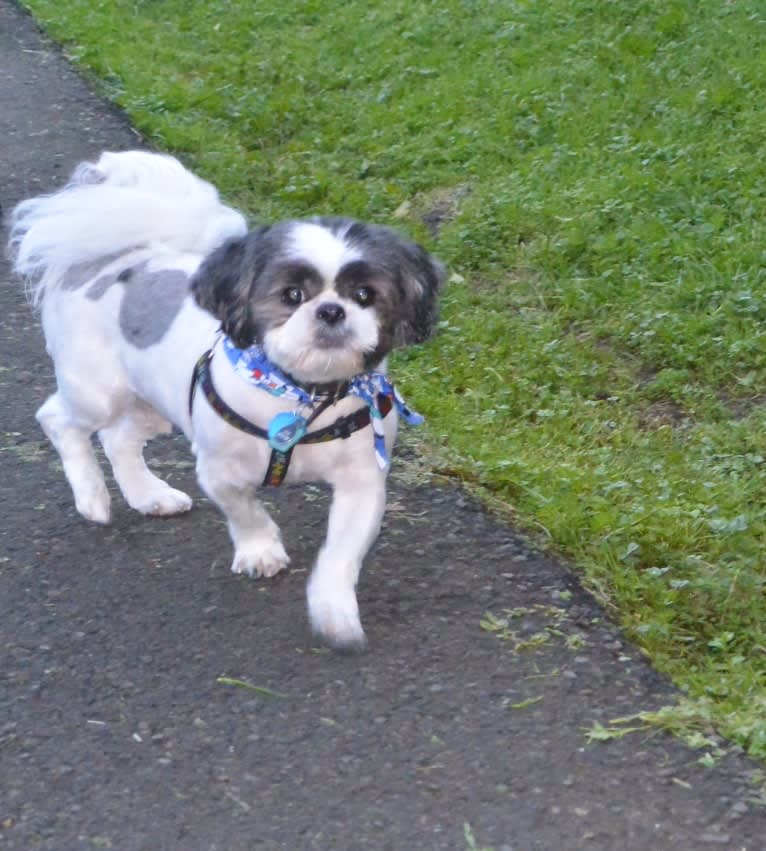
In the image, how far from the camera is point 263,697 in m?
4.00

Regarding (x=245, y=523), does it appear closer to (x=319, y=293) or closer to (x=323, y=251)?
(x=319, y=293)

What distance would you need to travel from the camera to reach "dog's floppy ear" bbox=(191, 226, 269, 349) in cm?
412

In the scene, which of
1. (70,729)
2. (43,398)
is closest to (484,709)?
(70,729)

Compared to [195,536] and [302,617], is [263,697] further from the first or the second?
[195,536]

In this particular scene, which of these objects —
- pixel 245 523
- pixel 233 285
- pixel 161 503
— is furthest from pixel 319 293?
pixel 161 503

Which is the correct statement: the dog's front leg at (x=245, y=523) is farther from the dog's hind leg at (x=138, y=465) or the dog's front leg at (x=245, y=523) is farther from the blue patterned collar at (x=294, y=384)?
the dog's hind leg at (x=138, y=465)

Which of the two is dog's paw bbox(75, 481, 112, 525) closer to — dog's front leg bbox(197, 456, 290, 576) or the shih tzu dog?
the shih tzu dog

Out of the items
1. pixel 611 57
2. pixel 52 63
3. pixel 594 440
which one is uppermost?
pixel 611 57

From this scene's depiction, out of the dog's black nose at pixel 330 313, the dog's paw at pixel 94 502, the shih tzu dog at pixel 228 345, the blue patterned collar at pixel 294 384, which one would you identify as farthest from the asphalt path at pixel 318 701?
the dog's black nose at pixel 330 313

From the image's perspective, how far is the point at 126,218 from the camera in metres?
4.88

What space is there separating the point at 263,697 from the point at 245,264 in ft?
3.86

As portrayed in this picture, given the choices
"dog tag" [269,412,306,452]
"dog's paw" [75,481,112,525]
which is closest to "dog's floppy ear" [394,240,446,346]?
"dog tag" [269,412,306,452]

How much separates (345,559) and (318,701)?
423 mm

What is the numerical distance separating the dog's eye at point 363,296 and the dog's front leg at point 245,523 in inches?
27.1
